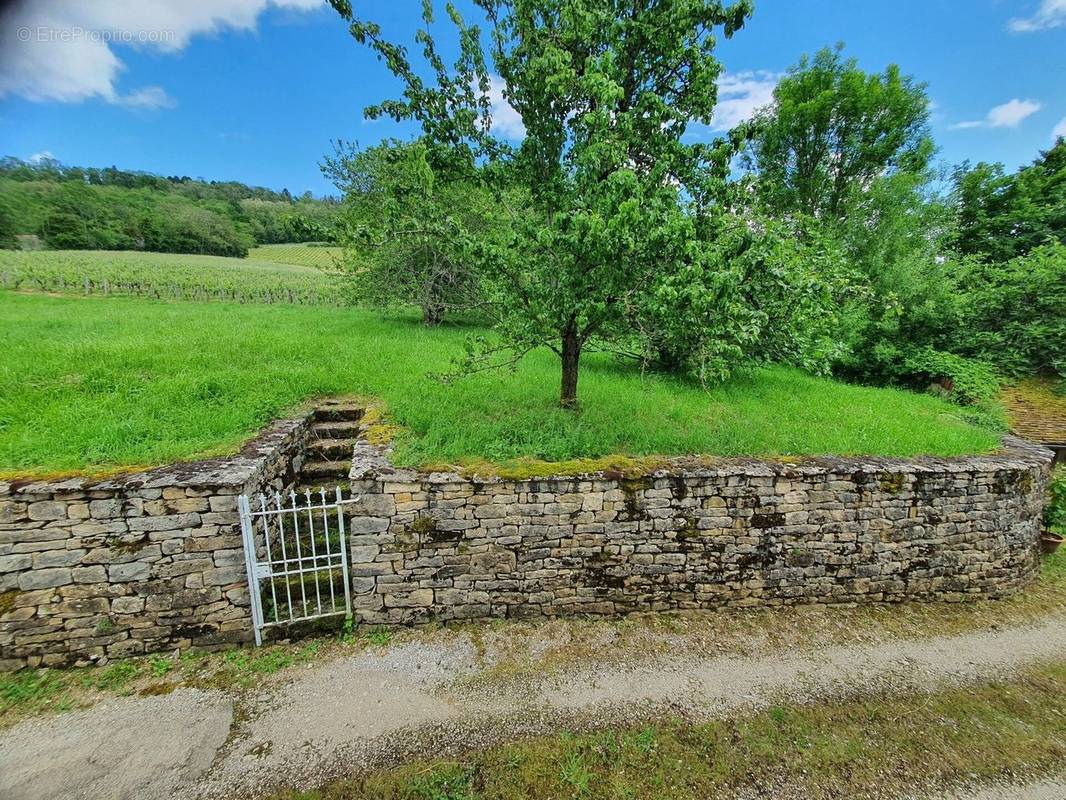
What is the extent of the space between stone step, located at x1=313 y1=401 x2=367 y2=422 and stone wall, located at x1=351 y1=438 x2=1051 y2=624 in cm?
188

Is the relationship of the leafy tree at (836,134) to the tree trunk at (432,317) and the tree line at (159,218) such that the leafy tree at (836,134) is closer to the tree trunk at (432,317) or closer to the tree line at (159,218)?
the tree trunk at (432,317)

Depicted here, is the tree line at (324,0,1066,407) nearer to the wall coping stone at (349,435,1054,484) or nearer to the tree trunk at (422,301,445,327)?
the wall coping stone at (349,435,1054,484)

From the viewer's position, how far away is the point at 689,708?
3.97 m

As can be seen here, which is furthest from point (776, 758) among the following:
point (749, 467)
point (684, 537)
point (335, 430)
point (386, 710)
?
point (335, 430)

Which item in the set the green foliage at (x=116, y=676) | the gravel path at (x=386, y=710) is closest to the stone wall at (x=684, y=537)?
the gravel path at (x=386, y=710)

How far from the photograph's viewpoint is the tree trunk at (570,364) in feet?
20.0

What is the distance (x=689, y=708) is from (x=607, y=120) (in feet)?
19.3

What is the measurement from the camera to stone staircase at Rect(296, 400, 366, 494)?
19.8ft

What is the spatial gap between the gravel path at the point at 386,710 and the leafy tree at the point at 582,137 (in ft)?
12.6

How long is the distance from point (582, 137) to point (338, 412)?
5296 millimetres

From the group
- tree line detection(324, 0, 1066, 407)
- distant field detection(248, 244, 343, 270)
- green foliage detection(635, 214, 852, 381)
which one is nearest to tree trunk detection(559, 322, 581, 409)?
tree line detection(324, 0, 1066, 407)

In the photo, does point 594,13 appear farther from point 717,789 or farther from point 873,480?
point 717,789

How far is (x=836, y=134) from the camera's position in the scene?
16.8 m

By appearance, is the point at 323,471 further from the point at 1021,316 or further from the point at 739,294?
the point at 1021,316
